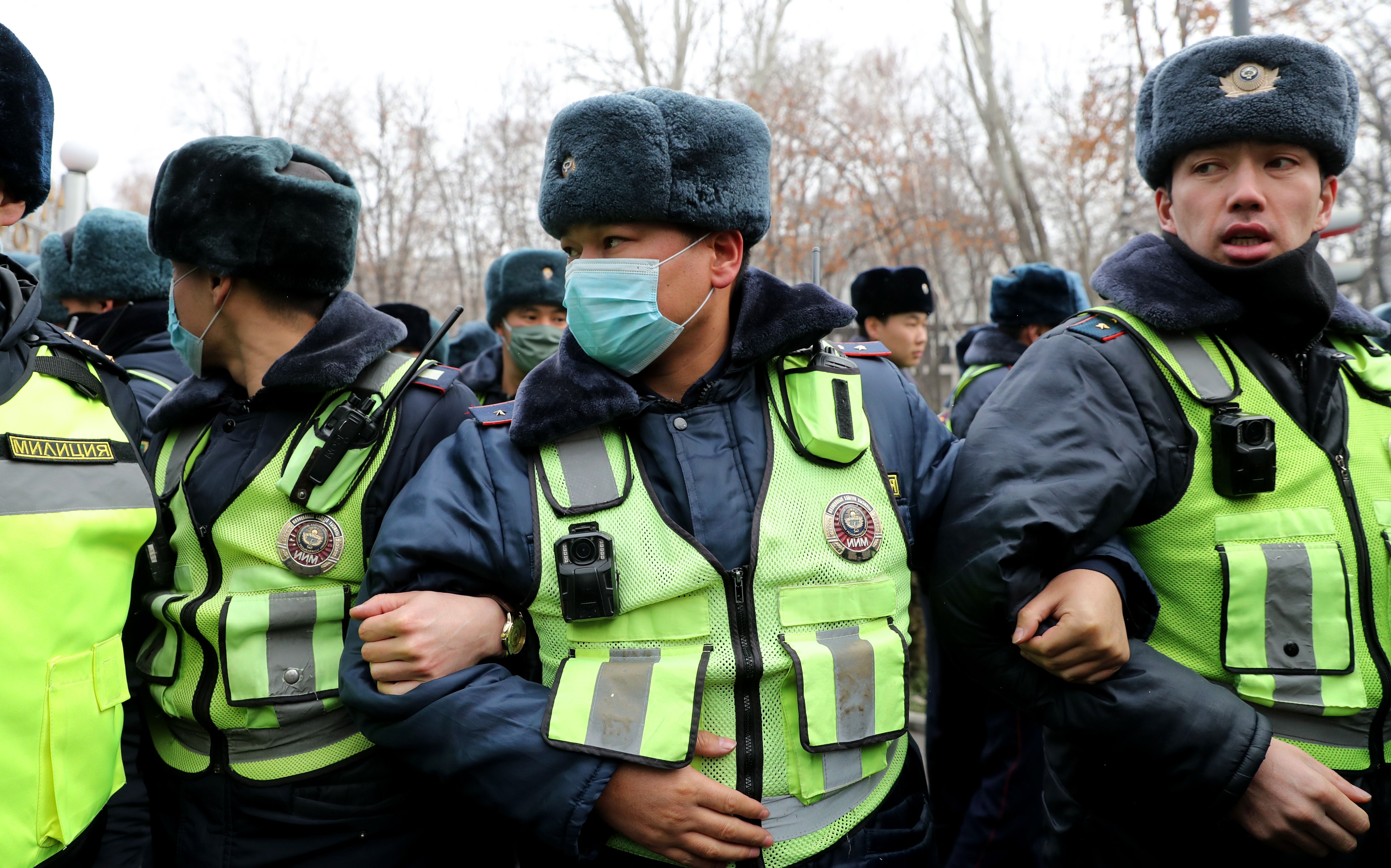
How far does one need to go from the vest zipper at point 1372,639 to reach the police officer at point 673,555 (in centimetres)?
64

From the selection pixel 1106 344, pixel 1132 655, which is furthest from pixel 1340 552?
pixel 1106 344

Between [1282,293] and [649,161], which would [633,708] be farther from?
[1282,293]

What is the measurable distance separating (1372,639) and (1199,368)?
65cm

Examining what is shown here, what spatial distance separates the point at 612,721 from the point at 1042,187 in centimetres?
2418

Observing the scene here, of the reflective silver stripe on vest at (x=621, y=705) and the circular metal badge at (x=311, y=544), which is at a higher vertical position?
the circular metal badge at (x=311, y=544)

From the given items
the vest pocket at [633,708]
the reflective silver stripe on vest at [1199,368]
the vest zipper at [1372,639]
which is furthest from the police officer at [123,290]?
the vest zipper at [1372,639]

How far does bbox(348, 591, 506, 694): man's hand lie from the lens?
5.87 ft

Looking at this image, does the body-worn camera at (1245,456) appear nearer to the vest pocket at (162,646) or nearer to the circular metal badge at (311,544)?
the circular metal badge at (311,544)

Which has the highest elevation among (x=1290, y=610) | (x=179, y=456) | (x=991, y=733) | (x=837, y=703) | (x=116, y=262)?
(x=116, y=262)

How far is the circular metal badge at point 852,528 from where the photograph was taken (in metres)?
1.93

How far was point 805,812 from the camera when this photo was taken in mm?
1851

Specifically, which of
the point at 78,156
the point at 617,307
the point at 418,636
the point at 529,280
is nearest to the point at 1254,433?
the point at 617,307

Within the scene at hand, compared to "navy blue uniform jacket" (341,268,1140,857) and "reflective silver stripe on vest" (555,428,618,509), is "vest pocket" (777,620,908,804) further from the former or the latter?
"reflective silver stripe on vest" (555,428,618,509)

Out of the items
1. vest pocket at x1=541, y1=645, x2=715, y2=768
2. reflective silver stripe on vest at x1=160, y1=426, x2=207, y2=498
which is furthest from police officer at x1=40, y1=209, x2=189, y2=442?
vest pocket at x1=541, y1=645, x2=715, y2=768
